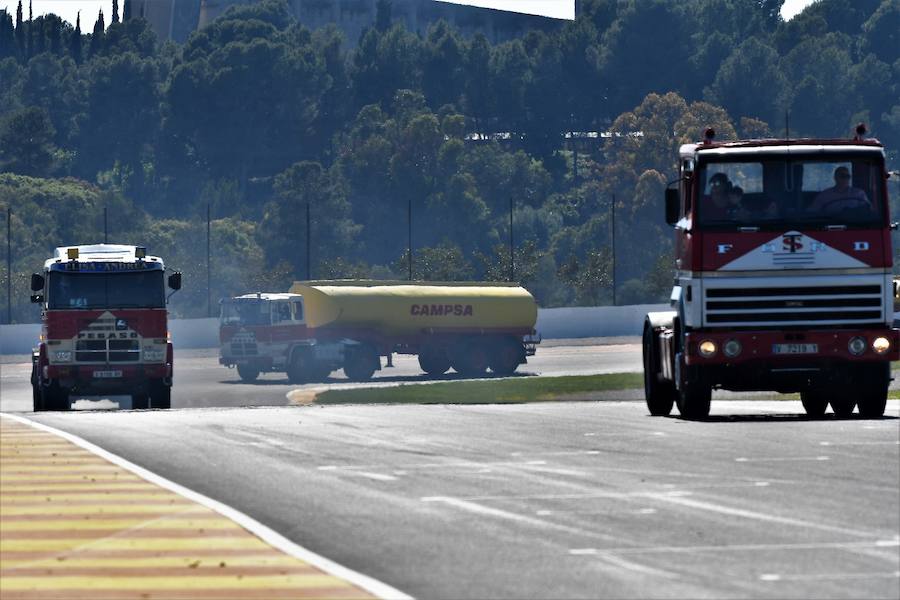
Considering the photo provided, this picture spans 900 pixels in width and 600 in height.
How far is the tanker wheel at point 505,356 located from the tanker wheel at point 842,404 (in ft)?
122

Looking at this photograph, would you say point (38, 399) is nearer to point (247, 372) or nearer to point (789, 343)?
point (789, 343)

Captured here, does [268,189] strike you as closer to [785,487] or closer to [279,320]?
[279,320]

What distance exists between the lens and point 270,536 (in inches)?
536

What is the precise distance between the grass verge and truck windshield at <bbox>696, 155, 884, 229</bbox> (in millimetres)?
19095

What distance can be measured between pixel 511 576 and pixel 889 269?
1360 cm

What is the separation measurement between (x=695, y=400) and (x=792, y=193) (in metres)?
3.22

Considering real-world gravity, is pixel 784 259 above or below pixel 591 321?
above

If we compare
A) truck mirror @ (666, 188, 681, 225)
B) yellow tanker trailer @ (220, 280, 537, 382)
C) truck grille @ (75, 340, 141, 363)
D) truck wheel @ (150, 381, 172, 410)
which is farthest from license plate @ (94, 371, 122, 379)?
yellow tanker trailer @ (220, 280, 537, 382)

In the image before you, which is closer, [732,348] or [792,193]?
[792,193]

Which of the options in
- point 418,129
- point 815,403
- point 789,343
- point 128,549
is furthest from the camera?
point 418,129

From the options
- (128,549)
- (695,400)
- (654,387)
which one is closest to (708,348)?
(695,400)

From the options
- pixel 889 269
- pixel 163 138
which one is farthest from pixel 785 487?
pixel 163 138

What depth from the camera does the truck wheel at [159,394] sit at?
39.3 m

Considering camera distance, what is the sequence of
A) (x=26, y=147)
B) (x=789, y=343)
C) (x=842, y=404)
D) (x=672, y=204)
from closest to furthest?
(x=789, y=343), (x=672, y=204), (x=842, y=404), (x=26, y=147)
